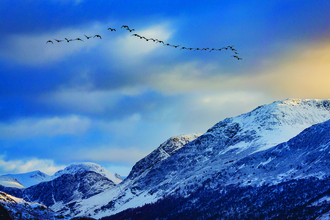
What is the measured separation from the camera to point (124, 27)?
11719cm

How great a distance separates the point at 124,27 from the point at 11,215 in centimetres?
11629

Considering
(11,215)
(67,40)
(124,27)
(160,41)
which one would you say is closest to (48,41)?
(67,40)

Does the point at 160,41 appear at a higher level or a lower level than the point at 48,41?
lower

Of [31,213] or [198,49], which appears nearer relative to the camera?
[198,49]

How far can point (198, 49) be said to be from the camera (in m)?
115

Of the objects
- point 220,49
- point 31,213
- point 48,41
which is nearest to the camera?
point 220,49

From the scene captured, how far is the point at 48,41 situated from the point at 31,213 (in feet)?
358

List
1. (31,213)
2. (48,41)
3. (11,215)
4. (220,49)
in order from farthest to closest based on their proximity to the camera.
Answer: (31,213), (11,215), (48,41), (220,49)

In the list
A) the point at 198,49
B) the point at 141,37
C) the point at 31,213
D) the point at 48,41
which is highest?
the point at 48,41

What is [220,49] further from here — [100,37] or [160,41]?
[100,37]

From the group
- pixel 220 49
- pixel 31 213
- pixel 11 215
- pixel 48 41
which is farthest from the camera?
pixel 31 213

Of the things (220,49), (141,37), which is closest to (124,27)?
(141,37)

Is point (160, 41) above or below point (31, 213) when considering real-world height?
above

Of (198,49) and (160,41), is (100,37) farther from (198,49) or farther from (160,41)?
(198,49)
